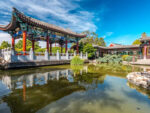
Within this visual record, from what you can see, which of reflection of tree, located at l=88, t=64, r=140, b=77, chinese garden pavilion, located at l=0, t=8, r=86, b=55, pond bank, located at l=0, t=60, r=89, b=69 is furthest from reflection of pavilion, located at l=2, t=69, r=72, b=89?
chinese garden pavilion, located at l=0, t=8, r=86, b=55

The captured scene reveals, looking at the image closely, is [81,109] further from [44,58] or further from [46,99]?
[44,58]

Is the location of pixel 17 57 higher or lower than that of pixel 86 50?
lower

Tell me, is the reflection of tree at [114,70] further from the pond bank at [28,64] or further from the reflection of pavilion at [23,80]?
the pond bank at [28,64]

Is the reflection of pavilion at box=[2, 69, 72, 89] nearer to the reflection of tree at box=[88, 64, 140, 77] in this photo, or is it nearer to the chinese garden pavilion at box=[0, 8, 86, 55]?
the reflection of tree at box=[88, 64, 140, 77]

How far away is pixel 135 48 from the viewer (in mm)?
20969

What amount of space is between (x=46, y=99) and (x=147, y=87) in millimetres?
3675

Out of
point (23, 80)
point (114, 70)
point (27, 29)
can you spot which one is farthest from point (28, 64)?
point (114, 70)

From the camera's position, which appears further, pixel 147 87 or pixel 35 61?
pixel 35 61

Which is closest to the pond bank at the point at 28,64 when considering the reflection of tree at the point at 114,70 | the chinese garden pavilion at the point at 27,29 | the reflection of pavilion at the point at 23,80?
the chinese garden pavilion at the point at 27,29

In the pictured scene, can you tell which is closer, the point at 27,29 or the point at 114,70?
the point at 114,70

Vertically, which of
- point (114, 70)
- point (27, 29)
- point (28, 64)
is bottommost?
point (114, 70)

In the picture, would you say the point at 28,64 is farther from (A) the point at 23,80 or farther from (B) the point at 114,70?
(B) the point at 114,70

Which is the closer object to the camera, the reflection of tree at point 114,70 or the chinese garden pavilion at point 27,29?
the reflection of tree at point 114,70

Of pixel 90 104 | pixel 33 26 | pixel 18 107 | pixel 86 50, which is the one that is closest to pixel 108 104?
pixel 90 104
